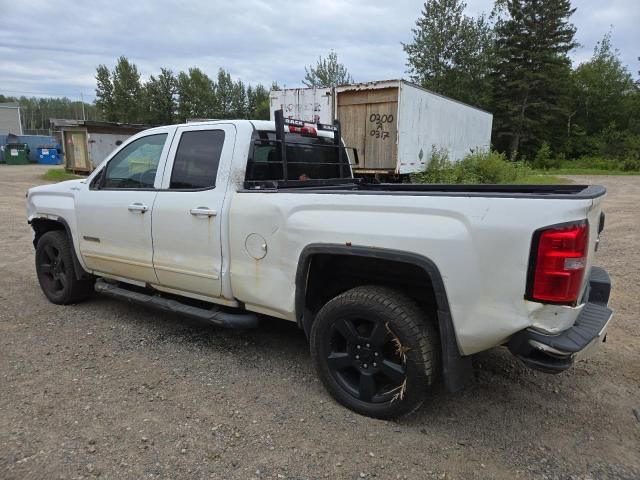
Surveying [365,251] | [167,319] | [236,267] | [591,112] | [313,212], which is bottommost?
[167,319]

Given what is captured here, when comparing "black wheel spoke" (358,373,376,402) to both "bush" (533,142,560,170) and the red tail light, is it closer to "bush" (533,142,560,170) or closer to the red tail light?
the red tail light

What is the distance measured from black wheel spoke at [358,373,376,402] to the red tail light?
3.62 feet

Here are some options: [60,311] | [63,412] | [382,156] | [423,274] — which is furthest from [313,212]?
[382,156]

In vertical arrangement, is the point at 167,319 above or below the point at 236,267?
below

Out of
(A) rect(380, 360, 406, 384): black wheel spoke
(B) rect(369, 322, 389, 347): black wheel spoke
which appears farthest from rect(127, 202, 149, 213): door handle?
(A) rect(380, 360, 406, 384): black wheel spoke

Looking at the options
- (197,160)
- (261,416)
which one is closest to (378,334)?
(261,416)

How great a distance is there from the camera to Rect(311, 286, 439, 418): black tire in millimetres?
2662

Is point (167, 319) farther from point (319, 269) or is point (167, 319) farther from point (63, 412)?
point (319, 269)

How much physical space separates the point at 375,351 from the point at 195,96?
56.8 meters

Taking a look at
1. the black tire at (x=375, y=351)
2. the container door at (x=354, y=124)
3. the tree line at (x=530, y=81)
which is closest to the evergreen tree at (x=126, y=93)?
the tree line at (x=530, y=81)

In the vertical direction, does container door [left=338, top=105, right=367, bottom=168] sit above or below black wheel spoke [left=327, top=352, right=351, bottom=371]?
above

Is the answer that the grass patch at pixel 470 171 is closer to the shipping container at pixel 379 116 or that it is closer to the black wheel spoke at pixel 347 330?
the shipping container at pixel 379 116

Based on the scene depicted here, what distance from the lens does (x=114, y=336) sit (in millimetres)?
4176

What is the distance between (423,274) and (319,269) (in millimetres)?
726
